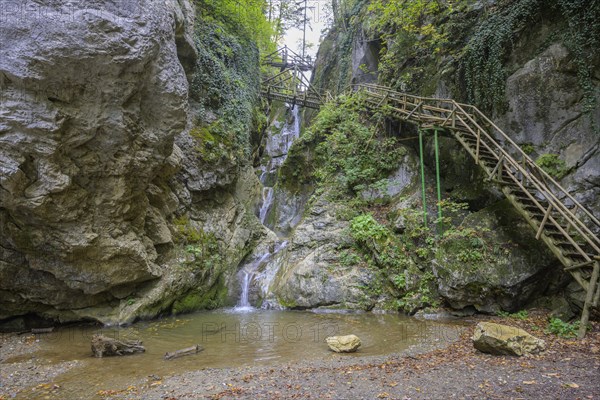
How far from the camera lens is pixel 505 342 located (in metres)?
5.77

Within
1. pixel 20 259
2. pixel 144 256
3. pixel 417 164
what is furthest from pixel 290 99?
pixel 20 259

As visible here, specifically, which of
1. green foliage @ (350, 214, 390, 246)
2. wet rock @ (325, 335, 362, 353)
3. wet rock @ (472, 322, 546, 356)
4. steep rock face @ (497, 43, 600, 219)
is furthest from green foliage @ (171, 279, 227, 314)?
steep rock face @ (497, 43, 600, 219)

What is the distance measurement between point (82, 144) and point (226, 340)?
5.60 m

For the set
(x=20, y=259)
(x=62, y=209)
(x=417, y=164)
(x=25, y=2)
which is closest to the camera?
(x=25, y=2)

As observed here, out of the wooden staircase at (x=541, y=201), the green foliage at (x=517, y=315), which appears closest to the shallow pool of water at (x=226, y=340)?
the green foliage at (x=517, y=315)

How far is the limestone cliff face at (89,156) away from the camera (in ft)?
22.6

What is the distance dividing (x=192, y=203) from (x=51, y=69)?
248 inches

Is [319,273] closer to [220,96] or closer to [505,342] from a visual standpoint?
[505,342]

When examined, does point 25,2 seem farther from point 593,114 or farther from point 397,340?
point 593,114

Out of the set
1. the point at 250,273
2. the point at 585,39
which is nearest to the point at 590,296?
the point at 585,39

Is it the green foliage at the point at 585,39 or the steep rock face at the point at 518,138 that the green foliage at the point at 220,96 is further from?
the green foliage at the point at 585,39

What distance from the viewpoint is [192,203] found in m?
12.5

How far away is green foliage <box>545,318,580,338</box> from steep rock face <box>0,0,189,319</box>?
32.1ft

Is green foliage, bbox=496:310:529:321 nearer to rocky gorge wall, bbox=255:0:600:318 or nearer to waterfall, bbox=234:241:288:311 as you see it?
rocky gorge wall, bbox=255:0:600:318
